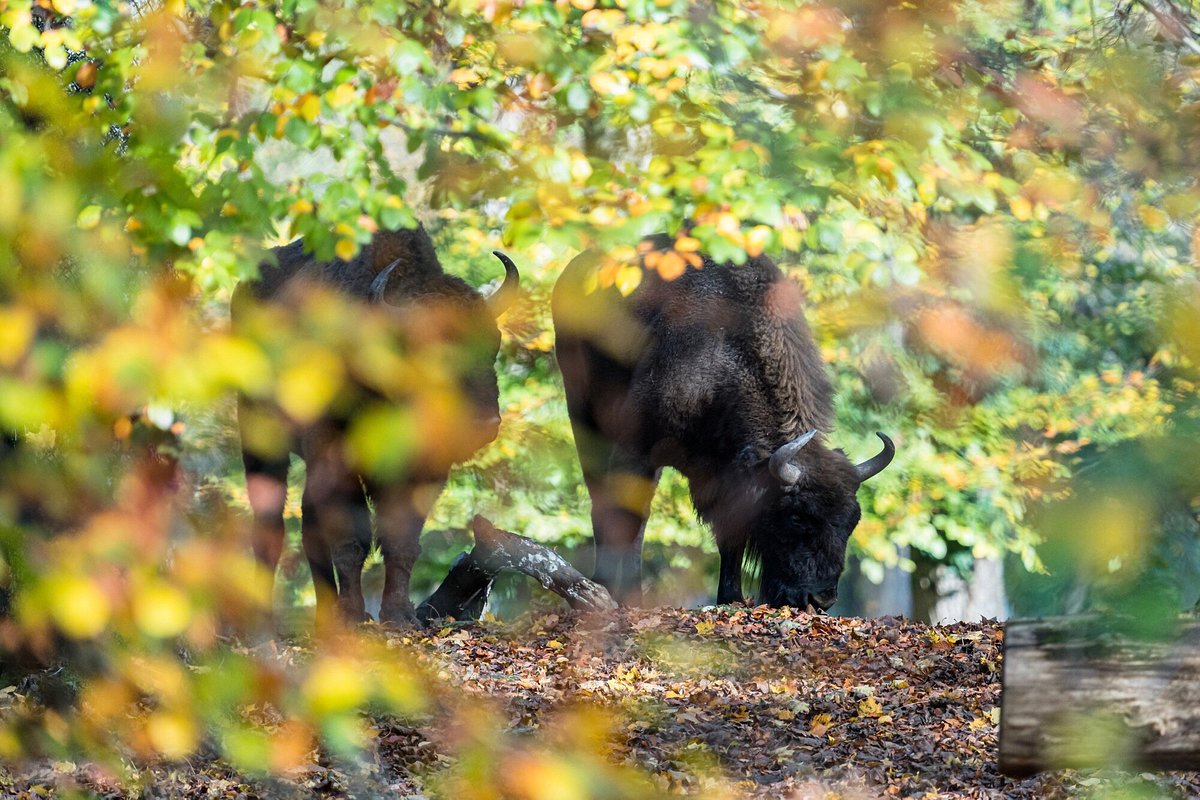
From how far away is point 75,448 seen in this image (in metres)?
1.84

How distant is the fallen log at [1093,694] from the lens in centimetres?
249

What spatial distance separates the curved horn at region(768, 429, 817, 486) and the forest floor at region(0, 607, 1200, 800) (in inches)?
42.6

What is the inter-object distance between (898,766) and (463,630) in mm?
3366

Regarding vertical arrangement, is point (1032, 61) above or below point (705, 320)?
above

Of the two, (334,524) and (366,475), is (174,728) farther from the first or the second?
(334,524)

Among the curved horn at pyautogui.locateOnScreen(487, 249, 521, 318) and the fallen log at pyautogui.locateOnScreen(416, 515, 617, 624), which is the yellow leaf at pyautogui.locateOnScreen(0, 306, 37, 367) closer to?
the fallen log at pyautogui.locateOnScreen(416, 515, 617, 624)

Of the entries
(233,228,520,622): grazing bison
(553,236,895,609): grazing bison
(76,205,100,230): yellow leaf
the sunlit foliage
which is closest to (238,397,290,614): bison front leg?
(233,228,520,622): grazing bison

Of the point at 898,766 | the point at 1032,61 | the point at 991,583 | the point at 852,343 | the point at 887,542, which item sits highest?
the point at 1032,61

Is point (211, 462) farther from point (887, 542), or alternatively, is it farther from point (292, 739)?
point (292, 739)

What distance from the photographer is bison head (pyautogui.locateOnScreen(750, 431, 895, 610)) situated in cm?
914

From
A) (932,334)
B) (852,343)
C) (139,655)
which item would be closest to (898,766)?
(139,655)

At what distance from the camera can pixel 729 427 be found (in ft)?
32.5

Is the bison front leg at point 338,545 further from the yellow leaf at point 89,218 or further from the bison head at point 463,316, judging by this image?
the yellow leaf at point 89,218

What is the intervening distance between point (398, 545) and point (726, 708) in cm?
338
